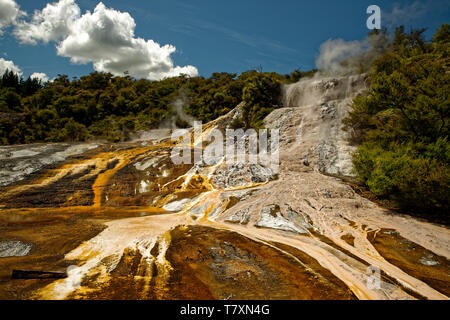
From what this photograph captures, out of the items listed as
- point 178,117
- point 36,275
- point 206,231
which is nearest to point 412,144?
point 206,231

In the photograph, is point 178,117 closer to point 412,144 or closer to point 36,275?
point 412,144

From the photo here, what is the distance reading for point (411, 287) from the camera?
482 cm

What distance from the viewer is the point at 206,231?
8375 millimetres

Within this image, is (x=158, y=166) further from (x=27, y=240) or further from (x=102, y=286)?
(x=102, y=286)

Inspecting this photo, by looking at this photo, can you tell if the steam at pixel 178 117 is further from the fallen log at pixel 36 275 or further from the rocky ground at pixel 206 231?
the fallen log at pixel 36 275

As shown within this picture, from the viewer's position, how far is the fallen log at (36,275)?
15.3 ft

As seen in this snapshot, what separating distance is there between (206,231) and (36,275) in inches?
189

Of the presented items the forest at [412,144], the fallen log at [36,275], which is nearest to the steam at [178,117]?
the forest at [412,144]

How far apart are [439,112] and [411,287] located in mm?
9482

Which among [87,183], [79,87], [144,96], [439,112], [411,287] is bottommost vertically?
[411,287]

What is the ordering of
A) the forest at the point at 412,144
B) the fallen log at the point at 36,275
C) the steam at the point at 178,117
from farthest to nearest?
the steam at the point at 178,117 → the forest at the point at 412,144 → the fallen log at the point at 36,275

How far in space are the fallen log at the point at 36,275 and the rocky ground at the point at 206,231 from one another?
17cm

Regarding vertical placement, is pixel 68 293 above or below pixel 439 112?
below

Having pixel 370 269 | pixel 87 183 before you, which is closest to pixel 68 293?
pixel 370 269
